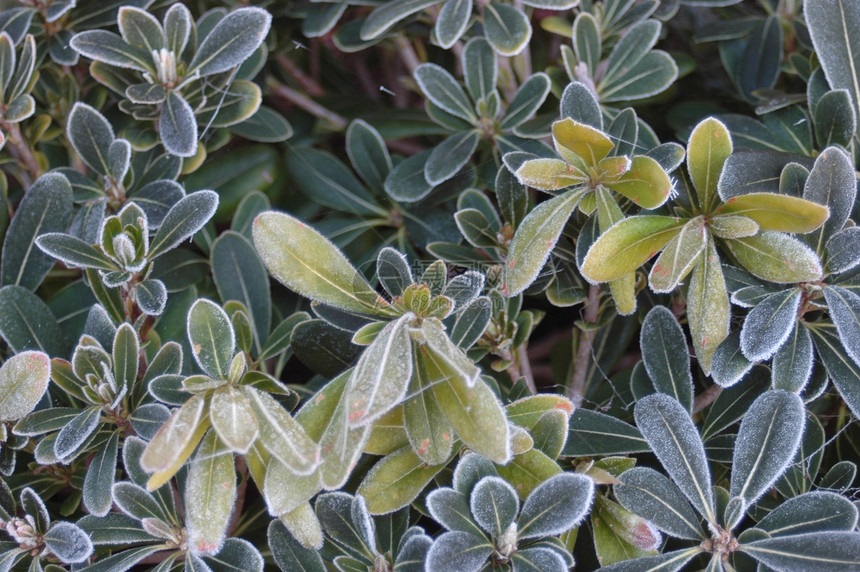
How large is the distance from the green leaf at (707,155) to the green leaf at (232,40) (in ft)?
2.34

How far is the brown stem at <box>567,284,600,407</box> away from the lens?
1.14 metres

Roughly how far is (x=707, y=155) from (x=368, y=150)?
716 millimetres

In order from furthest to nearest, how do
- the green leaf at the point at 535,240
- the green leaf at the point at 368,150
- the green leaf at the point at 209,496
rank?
1. the green leaf at the point at 368,150
2. the green leaf at the point at 535,240
3. the green leaf at the point at 209,496

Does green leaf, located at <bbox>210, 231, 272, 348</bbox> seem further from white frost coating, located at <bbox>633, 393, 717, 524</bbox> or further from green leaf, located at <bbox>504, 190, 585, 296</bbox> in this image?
white frost coating, located at <bbox>633, 393, 717, 524</bbox>

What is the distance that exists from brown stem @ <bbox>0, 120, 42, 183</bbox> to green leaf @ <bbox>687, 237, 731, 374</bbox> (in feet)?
3.74

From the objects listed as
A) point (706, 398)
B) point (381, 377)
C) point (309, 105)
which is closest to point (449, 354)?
point (381, 377)

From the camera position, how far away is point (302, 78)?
177 cm

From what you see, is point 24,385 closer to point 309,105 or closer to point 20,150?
point 20,150

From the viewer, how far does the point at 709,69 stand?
5.49 feet

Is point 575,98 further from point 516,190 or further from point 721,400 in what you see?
point 721,400

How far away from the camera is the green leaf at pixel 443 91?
135 centimetres

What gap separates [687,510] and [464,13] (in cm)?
91

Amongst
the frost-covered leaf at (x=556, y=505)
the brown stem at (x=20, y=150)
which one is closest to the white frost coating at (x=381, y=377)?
the frost-covered leaf at (x=556, y=505)

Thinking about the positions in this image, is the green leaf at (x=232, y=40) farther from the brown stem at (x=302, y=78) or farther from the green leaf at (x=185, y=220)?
the brown stem at (x=302, y=78)
